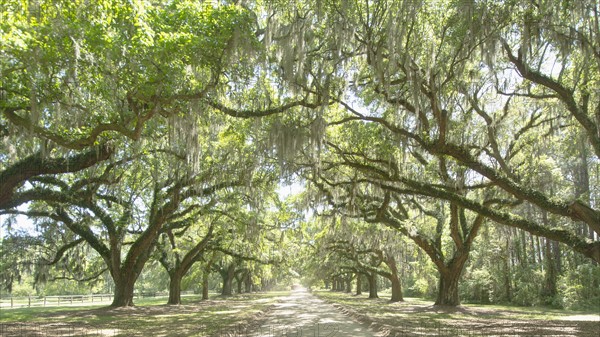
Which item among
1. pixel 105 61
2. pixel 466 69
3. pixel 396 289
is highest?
pixel 466 69

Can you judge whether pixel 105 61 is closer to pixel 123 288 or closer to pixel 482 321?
pixel 482 321

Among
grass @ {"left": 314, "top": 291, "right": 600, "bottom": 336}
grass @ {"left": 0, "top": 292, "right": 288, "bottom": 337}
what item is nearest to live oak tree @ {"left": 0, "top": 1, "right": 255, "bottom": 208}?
grass @ {"left": 0, "top": 292, "right": 288, "bottom": 337}

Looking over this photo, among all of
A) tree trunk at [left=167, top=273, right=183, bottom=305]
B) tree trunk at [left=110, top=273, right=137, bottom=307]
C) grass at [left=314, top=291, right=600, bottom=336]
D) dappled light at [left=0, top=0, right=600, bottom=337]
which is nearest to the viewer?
dappled light at [left=0, top=0, right=600, bottom=337]

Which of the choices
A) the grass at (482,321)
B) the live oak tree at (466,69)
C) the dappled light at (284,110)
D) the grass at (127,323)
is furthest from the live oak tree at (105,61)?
the grass at (482,321)

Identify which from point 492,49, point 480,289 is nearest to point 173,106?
point 492,49

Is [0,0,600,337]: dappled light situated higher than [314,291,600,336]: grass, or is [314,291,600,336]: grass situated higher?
[0,0,600,337]: dappled light

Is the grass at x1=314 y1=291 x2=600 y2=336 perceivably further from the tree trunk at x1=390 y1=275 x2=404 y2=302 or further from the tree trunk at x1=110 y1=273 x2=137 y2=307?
the tree trunk at x1=110 y1=273 x2=137 y2=307

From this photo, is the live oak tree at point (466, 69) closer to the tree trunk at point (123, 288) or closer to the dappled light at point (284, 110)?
the dappled light at point (284, 110)

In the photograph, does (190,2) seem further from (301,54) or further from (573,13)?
(573,13)

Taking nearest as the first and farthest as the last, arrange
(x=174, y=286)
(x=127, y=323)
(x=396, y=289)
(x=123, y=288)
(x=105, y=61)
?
(x=105, y=61), (x=127, y=323), (x=123, y=288), (x=174, y=286), (x=396, y=289)

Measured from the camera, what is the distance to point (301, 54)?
8.66 metres

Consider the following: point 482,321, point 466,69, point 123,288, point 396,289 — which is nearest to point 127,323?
point 123,288

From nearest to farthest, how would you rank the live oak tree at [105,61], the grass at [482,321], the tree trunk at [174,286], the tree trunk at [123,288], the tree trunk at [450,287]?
the live oak tree at [105,61] < the grass at [482,321] < the tree trunk at [450,287] < the tree trunk at [123,288] < the tree trunk at [174,286]

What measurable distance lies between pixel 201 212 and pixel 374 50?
1114 cm
